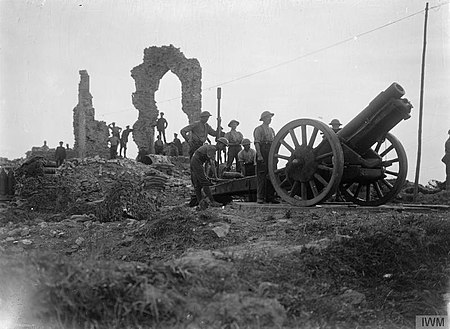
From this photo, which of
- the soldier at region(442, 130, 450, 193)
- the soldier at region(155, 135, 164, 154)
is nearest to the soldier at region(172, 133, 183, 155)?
the soldier at region(155, 135, 164, 154)

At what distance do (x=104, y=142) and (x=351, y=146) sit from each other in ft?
74.0

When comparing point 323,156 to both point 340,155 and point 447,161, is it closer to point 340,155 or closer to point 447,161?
point 340,155

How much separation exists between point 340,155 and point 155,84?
73.2ft

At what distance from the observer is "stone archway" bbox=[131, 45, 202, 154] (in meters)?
26.2

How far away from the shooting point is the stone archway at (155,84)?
85.8 ft

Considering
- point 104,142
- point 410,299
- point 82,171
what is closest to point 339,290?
point 410,299

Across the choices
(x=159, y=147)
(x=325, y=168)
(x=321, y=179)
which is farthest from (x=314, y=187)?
(x=159, y=147)

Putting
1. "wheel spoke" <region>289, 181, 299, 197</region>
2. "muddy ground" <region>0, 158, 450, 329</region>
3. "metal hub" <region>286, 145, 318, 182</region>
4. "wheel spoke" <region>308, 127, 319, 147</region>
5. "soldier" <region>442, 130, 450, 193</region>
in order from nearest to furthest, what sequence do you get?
"muddy ground" <region>0, 158, 450, 329</region>
"wheel spoke" <region>308, 127, 319, 147</region>
"metal hub" <region>286, 145, 318, 182</region>
"wheel spoke" <region>289, 181, 299, 197</region>
"soldier" <region>442, 130, 450, 193</region>

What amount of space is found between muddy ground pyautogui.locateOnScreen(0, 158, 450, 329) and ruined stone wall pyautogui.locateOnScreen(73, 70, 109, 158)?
2081 cm

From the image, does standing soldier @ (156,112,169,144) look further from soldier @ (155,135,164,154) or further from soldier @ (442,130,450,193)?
soldier @ (442,130,450,193)

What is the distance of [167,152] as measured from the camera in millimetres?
23672

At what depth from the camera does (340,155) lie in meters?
6.44

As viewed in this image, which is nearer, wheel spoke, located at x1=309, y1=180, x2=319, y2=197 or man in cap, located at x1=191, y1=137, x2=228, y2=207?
wheel spoke, located at x1=309, y1=180, x2=319, y2=197

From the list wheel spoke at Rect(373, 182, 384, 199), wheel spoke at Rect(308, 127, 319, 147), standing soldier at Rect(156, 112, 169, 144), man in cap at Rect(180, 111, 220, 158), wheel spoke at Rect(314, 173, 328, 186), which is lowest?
wheel spoke at Rect(373, 182, 384, 199)
